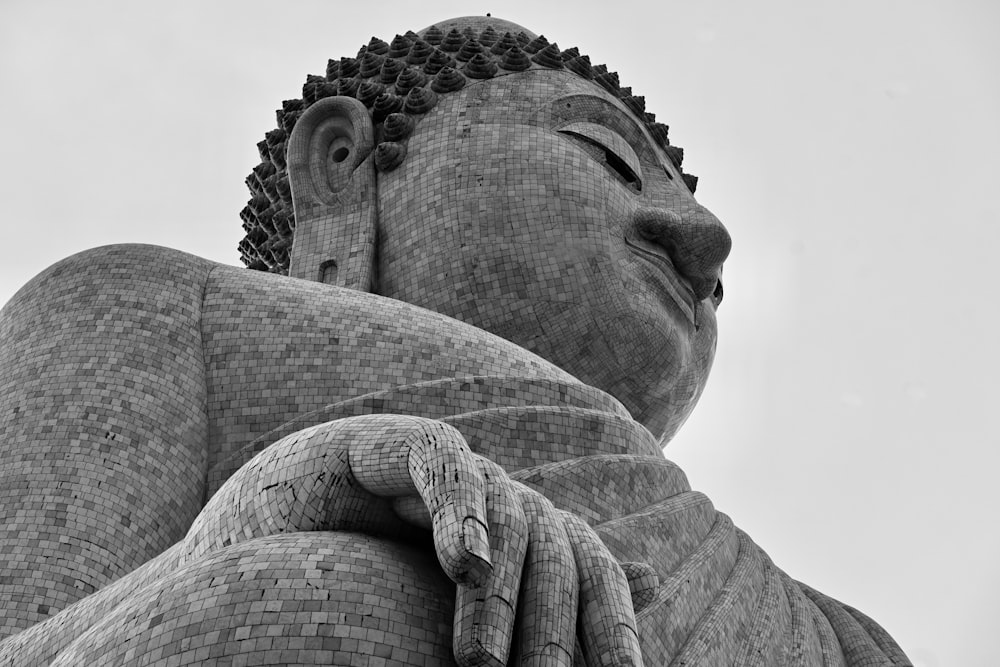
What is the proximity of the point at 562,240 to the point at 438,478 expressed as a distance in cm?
485

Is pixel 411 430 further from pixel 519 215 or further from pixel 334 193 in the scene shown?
pixel 334 193

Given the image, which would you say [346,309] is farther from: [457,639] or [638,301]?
[457,639]

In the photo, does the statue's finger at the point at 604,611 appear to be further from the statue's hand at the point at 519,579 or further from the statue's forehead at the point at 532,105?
the statue's forehead at the point at 532,105

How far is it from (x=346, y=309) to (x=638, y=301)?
2.30 m

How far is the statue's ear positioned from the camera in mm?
9761

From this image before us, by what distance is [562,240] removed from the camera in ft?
30.3

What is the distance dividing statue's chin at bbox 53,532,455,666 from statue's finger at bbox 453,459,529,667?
0.76 ft

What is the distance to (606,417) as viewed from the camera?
7.09 m

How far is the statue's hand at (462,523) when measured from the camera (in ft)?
14.3

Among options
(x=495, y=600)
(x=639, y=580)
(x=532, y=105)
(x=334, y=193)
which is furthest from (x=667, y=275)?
(x=495, y=600)

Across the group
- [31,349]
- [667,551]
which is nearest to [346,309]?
[31,349]

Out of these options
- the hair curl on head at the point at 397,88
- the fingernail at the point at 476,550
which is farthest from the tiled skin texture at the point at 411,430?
the hair curl on head at the point at 397,88

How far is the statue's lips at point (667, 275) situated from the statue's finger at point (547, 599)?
4.88m

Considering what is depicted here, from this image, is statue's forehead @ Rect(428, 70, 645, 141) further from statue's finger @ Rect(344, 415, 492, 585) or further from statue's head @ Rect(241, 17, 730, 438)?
statue's finger @ Rect(344, 415, 492, 585)
